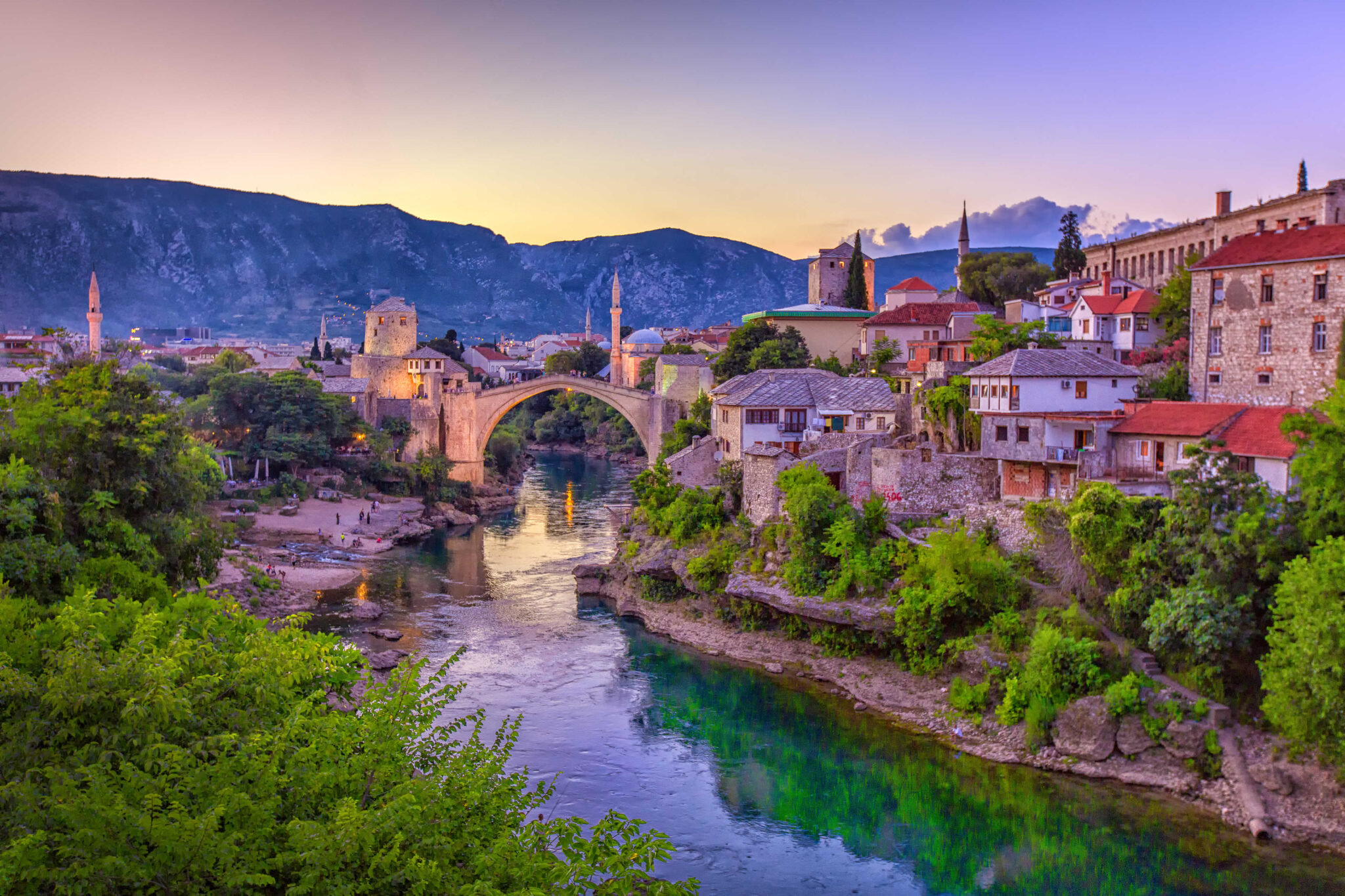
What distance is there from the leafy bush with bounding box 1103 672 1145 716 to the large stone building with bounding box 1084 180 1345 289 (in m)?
14.0

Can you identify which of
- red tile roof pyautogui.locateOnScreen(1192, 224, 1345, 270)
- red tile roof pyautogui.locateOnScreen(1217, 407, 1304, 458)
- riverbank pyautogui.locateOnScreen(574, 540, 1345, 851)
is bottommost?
riverbank pyautogui.locateOnScreen(574, 540, 1345, 851)

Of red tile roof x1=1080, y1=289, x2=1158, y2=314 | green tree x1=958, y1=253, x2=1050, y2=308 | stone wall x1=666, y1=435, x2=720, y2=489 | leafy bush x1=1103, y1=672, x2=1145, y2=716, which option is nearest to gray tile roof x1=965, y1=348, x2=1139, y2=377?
red tile roof x1=1080, y1=289, x2=1158, y2=314

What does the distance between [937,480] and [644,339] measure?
4995 centimetres

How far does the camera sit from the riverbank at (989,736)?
14.6 metres

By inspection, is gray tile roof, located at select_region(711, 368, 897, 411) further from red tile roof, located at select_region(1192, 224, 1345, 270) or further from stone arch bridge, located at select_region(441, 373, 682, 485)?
stone arch bridge, located at select_region(441, 373, 682, 485)

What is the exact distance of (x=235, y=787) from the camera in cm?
751

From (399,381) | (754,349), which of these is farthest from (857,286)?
(399,381)

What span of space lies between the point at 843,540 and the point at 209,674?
Answer: 1515cm

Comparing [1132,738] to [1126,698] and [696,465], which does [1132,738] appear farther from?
[696,465]

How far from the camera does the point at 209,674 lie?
29.9 ft

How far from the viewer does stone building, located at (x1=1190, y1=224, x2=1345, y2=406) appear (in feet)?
70.1

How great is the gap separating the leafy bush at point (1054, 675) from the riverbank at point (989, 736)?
464 mm

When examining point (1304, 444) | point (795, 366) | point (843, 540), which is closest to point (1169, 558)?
point (1304, 444)

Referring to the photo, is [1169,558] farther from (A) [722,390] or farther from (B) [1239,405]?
(A) [722,390]
